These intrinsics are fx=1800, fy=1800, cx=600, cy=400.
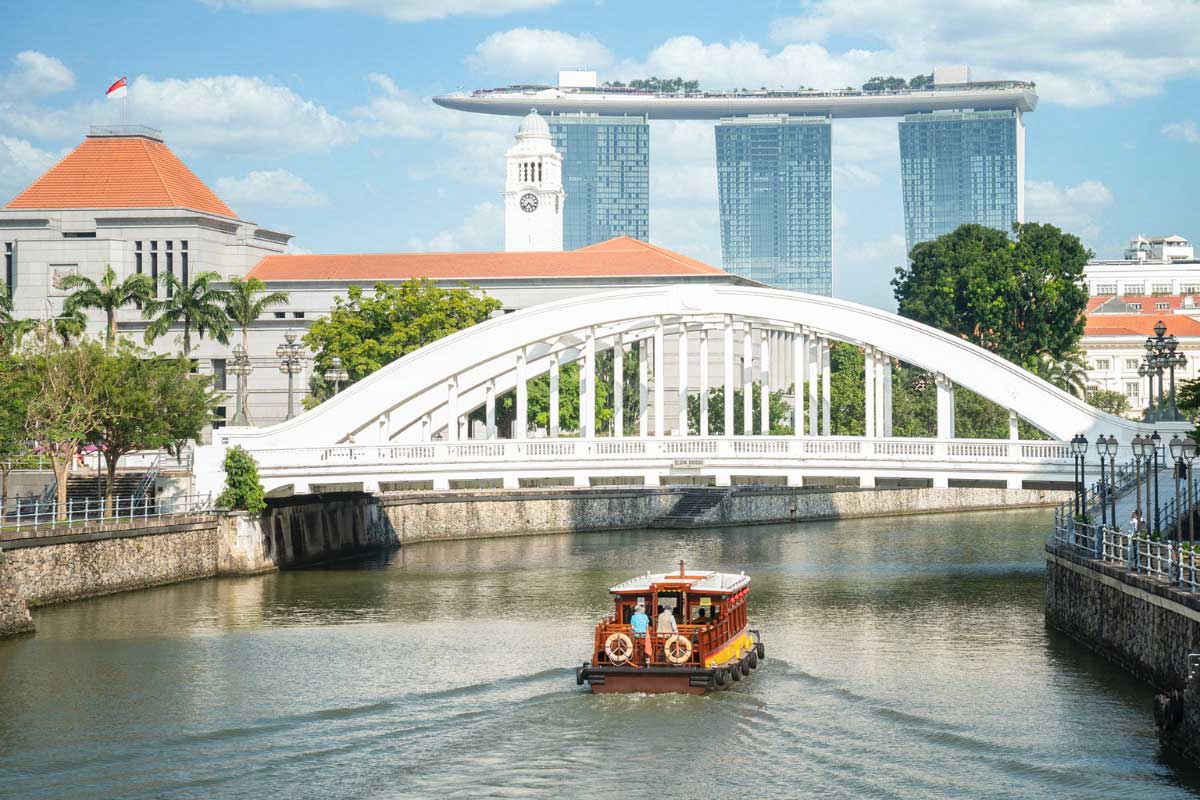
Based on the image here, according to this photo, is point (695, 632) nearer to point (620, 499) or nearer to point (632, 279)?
point (620, 499)

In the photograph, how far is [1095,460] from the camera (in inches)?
2068

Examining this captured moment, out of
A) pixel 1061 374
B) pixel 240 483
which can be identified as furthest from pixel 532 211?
pixel 240 483

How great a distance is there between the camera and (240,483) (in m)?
58.8

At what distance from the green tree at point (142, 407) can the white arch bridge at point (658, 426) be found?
144cm

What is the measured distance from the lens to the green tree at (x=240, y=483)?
5881 cm

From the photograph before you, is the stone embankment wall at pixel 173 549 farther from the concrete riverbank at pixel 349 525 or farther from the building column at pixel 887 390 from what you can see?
the building column at pixel 887 390

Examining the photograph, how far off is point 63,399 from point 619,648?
26.1 metres

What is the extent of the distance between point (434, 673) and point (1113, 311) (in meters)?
148

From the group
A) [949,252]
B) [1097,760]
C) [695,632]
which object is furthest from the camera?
[949,252]

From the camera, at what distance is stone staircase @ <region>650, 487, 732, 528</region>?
8456cm

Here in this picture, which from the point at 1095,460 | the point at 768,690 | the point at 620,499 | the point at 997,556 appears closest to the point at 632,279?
the point at 620,499

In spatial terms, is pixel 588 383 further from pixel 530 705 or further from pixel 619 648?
pixel 530 705

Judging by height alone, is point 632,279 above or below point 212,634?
above

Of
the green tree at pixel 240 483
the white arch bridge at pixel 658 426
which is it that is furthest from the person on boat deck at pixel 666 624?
the green tree at pixel 240 483
